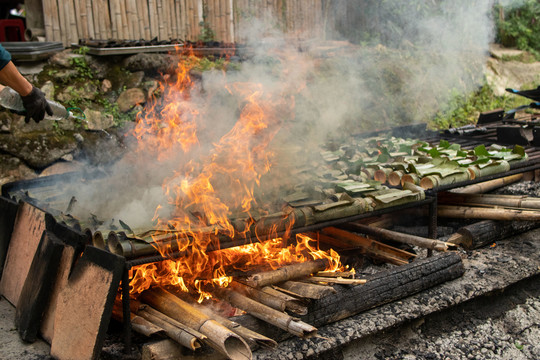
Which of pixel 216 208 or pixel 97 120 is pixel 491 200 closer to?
pixel 216 208

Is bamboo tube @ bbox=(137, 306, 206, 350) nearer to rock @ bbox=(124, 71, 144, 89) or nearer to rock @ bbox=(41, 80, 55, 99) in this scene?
rock @ bbox=(41, 80, 55, 99)

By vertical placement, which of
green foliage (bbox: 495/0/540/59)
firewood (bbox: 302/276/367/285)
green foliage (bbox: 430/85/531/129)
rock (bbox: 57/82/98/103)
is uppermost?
green foliage (bbox: 495/0/540/59)

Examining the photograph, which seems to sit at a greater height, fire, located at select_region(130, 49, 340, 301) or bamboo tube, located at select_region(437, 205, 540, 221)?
fire, located at select_region(130, 49, 340, 301)

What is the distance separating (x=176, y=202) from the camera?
4.23 metres

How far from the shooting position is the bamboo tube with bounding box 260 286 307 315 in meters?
3.57

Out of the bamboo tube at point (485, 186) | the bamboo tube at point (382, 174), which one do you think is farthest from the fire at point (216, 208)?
the bamboo tube at point (485, 186)

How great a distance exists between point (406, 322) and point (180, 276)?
6.45 ft

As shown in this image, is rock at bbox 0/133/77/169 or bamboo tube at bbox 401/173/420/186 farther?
rock at bbox 0/133/77/169

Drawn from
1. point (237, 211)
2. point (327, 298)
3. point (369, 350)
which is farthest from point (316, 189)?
point (369, 350)

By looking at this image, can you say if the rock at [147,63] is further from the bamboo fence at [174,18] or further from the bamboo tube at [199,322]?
the bamboo tube at [199,322]

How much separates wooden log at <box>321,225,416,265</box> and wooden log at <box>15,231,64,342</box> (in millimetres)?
2778

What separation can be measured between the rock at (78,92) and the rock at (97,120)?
0.32m

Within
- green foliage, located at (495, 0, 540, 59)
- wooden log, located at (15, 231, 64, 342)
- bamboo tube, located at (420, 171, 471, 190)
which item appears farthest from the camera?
green foliage, located at (495, 0, 540, 59)

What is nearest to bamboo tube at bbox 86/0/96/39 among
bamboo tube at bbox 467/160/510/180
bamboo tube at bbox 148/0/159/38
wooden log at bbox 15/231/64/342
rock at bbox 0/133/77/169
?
bamboo tube at bbox 148/0/159/38
